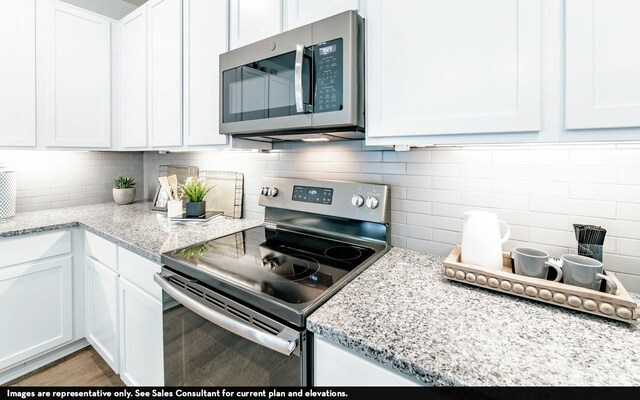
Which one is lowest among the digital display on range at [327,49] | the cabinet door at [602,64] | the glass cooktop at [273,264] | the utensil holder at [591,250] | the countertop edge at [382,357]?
the countertop edge at [382,357]

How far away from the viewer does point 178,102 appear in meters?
1.81

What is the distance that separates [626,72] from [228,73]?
1.41 m

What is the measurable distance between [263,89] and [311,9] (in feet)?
1.22

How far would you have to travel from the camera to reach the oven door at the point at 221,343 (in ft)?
2.67

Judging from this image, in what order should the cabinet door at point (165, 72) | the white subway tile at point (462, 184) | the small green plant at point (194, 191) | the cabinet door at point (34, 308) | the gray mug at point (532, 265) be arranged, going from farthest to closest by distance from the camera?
the small green plant at point (194, 191), the cabinet door at point (165, 72), the cabinet door at point (34, 308), the white subway tile at point (462, 184), the gray mug at point (532, 265)

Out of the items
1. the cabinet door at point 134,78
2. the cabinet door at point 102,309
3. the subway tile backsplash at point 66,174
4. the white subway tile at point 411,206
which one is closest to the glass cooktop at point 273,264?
the white subway tile at point 411,206

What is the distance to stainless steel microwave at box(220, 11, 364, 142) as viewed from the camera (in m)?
1.07

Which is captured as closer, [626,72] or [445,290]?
[626,72]

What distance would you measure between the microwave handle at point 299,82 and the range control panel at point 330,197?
46cm

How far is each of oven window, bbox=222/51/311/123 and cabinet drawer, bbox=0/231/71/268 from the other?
4.39 feet

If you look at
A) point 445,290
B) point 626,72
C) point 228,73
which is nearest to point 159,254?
point 228,73

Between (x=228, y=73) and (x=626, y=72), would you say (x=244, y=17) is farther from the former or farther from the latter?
(x=626, y=72)

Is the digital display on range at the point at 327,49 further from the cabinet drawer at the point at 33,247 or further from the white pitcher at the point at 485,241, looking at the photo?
the cabinet drawer at the point at 33,247

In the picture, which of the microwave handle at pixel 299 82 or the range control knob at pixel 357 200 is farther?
the range control knob at pixel 357 200
